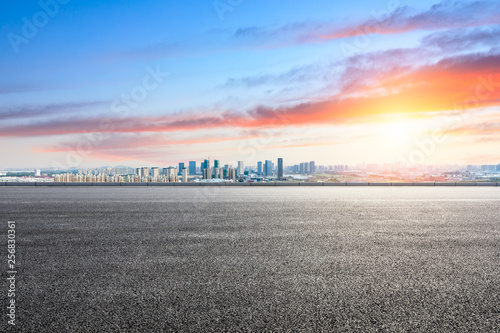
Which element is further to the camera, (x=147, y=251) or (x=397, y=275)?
(x=147, y=251)

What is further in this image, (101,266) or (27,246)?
(27,246)

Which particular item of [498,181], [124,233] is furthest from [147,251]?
[498,181]

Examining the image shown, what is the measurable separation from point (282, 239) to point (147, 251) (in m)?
3.16

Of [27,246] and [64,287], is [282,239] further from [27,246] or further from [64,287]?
[27,246]

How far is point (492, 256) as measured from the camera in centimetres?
749

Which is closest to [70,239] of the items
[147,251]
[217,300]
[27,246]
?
[27,246]

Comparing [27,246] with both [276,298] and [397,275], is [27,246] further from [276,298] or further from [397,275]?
[397,275]

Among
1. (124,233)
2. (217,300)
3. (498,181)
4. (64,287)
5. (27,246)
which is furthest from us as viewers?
(498,181)

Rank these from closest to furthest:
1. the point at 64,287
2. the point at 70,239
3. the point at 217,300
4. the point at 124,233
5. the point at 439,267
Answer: the point at 217,300 < the point at 64,287 < the point at 439,267 < the point at 70,239 < the point at 124,233

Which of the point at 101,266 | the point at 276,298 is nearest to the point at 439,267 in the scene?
the point at 276,298

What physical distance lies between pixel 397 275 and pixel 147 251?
476 cm

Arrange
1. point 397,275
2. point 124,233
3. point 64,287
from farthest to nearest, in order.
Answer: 1. point 124,233
2. point 397,275
3. point 64,287

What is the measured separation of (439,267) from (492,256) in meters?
1.73

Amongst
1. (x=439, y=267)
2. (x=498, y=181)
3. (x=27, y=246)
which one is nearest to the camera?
(x=439, y=267)
